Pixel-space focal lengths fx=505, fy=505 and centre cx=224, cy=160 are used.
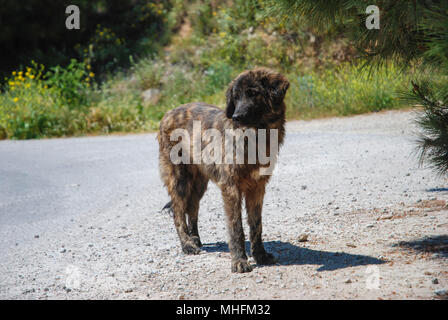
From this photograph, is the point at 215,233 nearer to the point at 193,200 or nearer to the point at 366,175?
the point at 193,200

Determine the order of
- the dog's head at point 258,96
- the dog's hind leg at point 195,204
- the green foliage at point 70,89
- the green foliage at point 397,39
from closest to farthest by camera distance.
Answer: the green foliage at point 397,39 → the dog's head at point 258,96 → the dog's hind leg at point 195,204 → the green foliage at point 70,89

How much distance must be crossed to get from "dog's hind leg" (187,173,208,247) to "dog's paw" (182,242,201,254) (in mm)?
138

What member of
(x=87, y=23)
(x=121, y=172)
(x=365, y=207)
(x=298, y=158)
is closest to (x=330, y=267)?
(x=365, y=207)

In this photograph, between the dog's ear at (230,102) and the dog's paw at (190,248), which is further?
the dog's paw at (190,248)

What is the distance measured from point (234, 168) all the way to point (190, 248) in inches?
40.2

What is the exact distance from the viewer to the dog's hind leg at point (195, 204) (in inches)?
183

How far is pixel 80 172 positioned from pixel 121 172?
2.46 feet

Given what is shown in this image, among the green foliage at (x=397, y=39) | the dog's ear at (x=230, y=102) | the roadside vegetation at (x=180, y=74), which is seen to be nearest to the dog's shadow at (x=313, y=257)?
the green foliage at (x=397, y=39)

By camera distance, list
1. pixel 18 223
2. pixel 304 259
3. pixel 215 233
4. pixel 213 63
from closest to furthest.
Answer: pixel 304 259, pixel 215 233, pixel 18 223, pixel 213 63

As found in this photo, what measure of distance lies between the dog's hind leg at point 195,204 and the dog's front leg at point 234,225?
2.39 ft

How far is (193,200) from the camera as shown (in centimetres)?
465

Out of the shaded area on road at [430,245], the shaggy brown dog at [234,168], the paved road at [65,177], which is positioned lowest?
the paved road at [65,177]

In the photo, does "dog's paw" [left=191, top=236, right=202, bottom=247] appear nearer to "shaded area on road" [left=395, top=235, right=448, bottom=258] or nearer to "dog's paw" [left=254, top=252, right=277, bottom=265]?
"dog's paw" [left=254, top=252, right=277, bottom=265]

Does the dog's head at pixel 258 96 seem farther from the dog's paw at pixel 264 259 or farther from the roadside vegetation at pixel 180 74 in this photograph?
the roadside vegetation at pixel 180 74
